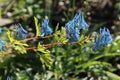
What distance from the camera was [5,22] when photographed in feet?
13.2

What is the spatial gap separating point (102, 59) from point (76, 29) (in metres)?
1.19

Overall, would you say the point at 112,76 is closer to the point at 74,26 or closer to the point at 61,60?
the point at 61,60

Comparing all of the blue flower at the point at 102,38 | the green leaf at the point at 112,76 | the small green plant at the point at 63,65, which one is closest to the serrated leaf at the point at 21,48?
the blue flower at the point at 102,38

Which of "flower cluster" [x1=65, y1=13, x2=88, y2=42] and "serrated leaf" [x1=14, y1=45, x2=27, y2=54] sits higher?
"flower cluster" [x1=65, y1=13, x2=88, y2=42]

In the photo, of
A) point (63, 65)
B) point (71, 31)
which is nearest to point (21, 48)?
point (71, 31)

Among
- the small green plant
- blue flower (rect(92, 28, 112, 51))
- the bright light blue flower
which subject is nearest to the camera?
the bright light blue flower

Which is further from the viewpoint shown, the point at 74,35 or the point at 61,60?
the point at 61,60

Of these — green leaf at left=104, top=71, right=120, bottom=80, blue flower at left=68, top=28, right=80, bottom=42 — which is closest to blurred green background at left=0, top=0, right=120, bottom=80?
green leaf at left=104, top=71, right=120, bottom=80

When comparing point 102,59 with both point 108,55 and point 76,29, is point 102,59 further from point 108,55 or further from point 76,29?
point 76,29

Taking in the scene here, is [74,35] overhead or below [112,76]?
overhead

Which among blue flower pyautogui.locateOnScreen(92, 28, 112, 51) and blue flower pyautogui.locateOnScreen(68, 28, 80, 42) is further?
blue flower pyautogui.locateOnScreen(92, 28, 112, 51)

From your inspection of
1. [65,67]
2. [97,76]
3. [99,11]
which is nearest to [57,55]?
[65,67]

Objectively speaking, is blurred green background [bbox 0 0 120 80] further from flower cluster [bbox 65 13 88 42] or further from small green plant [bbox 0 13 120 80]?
flower cluster [bbox 65 13 88 42]

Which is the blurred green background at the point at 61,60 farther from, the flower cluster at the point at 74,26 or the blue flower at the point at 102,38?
the flower cluster at the point at 74,26
